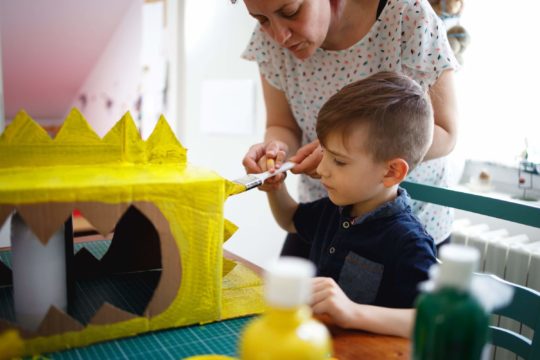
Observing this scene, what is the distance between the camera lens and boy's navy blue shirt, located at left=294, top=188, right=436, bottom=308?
0.81 m

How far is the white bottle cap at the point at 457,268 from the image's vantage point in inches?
15.1

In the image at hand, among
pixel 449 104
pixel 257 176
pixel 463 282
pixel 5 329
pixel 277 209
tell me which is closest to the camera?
pixel 463 282

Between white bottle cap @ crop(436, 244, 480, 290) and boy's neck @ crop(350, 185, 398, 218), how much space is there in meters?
0.55

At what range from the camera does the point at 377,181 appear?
91 centimetres

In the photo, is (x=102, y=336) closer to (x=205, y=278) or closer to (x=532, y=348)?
(x=205, y=278)

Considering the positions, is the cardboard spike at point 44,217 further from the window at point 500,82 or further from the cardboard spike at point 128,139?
the window at point 500,82

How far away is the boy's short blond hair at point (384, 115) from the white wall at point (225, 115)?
175 centimetres

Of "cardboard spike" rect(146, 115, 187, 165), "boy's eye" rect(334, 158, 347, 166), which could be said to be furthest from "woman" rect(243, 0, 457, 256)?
"cardboard spike" rect(146, 115, 187, 165)

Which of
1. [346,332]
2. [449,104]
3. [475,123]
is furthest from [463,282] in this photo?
[475,123]

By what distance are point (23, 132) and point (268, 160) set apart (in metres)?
0.51

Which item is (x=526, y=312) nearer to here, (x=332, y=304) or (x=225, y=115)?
(x=332, y=304)

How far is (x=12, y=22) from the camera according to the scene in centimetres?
300

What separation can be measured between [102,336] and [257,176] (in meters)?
0.38

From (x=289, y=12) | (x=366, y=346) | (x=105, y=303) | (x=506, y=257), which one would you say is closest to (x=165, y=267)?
(x=105, y=303)
